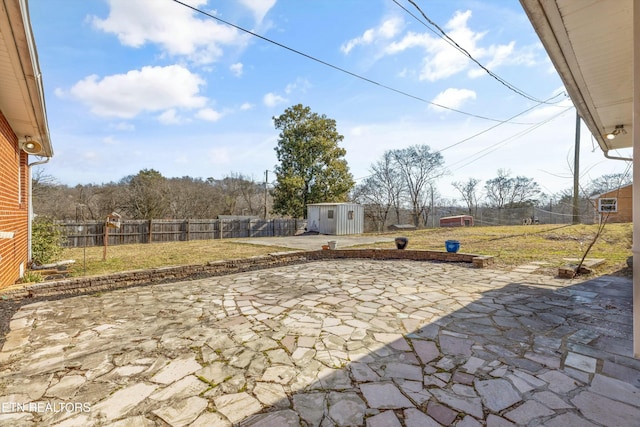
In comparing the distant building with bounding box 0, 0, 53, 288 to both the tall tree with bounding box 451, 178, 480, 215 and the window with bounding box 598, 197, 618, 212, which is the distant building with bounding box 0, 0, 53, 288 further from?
the tall tree with bounding box 451, 178, 480, 215

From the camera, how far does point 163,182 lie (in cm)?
2022

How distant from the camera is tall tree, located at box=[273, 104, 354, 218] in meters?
18.9

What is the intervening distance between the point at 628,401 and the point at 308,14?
5.91 meters

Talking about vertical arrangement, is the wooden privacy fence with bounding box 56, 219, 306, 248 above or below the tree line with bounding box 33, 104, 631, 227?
below

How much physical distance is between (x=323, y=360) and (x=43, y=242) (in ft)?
25.0

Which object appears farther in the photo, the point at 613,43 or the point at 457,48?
the point at 457,48

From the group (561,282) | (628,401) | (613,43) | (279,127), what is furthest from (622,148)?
(279,127)

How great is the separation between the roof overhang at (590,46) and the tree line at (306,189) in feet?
47.4

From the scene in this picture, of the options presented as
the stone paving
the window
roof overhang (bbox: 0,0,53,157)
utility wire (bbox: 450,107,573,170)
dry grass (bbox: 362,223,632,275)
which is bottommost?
the stone paving

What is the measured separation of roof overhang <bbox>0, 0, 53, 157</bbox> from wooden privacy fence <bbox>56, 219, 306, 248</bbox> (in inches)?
A: 285

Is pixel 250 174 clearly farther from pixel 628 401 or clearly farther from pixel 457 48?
pixel 628 401

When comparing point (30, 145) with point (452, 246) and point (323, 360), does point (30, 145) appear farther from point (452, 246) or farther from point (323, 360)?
point (452, 246)

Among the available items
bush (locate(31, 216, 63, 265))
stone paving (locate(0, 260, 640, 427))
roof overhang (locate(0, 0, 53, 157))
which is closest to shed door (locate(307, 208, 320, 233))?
bush (locate(31, 216, 63, 265))

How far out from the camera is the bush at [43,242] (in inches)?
244
